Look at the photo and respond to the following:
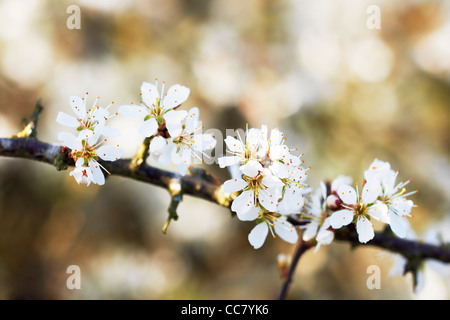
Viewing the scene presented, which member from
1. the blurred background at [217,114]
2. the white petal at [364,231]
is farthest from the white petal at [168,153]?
the blurred background at [217,114]

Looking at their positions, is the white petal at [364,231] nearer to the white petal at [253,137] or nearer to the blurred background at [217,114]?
the white petal at [253,137]

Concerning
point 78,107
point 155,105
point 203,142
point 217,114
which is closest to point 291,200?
point 203,142

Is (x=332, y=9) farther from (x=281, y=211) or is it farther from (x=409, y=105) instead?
(x=281, y=211)

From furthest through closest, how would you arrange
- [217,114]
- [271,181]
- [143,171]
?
[217,114]
[143,171]
[271,181]

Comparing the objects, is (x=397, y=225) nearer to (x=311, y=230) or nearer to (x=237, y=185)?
(x=311, y=230)

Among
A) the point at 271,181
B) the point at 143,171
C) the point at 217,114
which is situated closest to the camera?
the point at 271,181

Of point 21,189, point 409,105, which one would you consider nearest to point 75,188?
point 21,189
